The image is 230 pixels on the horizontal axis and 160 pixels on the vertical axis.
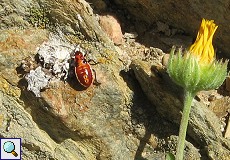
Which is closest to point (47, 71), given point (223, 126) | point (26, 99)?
point (26, 99)

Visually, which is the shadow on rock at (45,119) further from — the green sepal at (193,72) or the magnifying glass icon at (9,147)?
the green sepal at (193,72)

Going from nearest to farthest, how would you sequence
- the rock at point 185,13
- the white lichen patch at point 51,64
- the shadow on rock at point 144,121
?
the white lichen patch at point 51,64, the shadow on rock at point 144,121, the rock at point 185,13

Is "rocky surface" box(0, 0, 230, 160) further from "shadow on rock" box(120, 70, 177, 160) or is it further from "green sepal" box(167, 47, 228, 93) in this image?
"green sepal" box(167, 47, 228, 93)

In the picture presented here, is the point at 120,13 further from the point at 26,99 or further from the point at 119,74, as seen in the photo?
the point at 26,99

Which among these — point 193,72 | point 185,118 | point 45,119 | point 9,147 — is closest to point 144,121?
point 185,118

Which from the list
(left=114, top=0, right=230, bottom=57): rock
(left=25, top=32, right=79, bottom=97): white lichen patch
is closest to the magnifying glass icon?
(left=25, top=32, right=79, bottom=97): white lichen patch

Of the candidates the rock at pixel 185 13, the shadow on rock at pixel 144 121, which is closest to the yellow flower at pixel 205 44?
the rock at pixel 185 13

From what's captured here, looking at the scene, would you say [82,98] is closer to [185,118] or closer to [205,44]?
[185,118]
